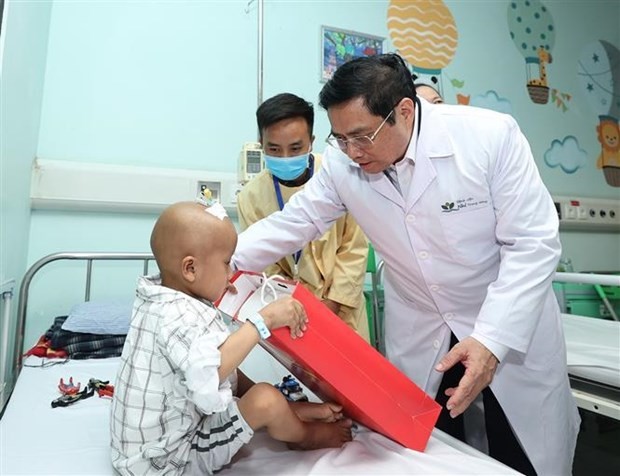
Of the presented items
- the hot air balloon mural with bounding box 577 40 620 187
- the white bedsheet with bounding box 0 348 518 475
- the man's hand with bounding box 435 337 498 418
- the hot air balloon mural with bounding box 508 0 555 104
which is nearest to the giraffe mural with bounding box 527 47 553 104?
the hot air balloon mural with bounding box 508 0 555 104

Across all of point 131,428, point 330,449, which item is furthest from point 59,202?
point 330,449

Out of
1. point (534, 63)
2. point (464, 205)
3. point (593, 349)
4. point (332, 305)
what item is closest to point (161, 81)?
point (332, 305)

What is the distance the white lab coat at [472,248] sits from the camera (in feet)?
3.79

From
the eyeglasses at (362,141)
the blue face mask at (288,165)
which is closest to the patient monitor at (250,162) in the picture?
the blue face mask at (288,165)

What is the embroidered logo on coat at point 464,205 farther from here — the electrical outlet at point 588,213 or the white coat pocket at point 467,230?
the electrical outlet at point 588,213

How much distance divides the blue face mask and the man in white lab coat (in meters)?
0.16

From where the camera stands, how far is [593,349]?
6.31ft

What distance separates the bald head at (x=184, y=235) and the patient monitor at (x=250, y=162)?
48.2 inches

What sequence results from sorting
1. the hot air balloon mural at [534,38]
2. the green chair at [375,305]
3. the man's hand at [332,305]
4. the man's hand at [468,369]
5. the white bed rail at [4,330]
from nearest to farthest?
1. the man's hand at [468,369]
2. the white bed rail at [4,330]
3. the man's hand at [332,305]
4. the green chair at [375,305]
5. the hot air balloon mural at [534,38]

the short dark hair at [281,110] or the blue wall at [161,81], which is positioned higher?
the blue wall at [161,81]

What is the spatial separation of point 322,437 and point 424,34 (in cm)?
292

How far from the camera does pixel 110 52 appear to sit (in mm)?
2266

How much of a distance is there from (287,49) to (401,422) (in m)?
2.34

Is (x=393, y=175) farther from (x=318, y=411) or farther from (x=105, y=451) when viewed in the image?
(x=105, y=451)
